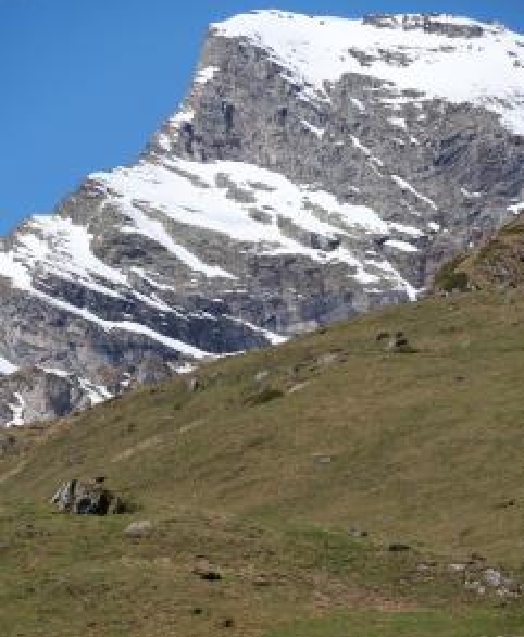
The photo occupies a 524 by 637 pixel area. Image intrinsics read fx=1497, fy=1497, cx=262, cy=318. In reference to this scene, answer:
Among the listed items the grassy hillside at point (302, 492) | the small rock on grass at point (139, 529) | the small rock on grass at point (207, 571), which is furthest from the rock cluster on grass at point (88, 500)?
the small rock on grass at point (207, 571)

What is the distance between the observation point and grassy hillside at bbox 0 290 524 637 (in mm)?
42125

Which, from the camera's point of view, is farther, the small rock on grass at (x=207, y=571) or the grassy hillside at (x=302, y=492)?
the small rock on grass at (x=207, y=571)

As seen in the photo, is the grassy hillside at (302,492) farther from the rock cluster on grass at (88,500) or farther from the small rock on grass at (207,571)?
the rock cluster on grass at (88,500)

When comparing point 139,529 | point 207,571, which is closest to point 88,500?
point 139,529

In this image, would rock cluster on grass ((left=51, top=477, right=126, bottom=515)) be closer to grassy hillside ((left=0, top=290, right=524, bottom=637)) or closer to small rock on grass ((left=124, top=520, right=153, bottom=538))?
grassy hillside ((left=0, top=290, right=524, bottom=637))

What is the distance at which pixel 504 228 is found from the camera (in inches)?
5856

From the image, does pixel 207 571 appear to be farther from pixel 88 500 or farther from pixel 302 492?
pixel 302 492

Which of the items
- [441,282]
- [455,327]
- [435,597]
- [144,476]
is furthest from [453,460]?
[441,282]

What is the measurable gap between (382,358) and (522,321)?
33.8ft

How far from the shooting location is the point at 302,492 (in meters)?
74.4

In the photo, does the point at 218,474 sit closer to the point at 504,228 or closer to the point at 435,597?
the point at 435,597

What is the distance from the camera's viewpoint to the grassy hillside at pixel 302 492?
42.1m

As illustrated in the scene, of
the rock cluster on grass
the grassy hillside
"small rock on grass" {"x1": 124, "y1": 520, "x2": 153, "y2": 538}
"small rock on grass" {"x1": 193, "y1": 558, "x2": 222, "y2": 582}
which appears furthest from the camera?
the rock cluster on grass

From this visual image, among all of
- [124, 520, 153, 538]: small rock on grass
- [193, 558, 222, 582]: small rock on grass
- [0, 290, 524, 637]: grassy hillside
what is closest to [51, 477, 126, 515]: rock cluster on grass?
[0, 290, 524, 637]: grassy hillside
